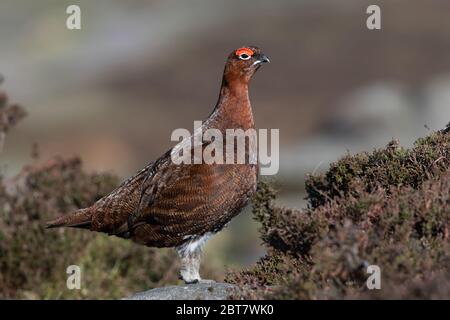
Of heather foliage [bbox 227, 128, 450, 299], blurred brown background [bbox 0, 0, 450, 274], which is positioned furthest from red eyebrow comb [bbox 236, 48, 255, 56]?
blurred brown background [bbox 0, 0, 450, 274]

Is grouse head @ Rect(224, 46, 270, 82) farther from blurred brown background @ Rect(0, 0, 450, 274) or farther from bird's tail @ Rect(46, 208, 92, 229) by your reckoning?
blurred brown background @ Rect(0, 0, 450, 274)

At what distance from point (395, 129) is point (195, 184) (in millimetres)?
17374

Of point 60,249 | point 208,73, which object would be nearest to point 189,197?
point 60,249

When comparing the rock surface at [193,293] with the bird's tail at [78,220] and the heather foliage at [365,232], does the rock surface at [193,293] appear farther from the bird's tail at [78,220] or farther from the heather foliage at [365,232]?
the bird's tail at [78,220]

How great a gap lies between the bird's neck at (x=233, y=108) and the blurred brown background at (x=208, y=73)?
14420mm

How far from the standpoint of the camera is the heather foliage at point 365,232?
5168 millimetres

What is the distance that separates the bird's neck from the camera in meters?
7.68

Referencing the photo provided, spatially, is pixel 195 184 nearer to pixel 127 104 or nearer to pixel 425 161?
pixel 425 161

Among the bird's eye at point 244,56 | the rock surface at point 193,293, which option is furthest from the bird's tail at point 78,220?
the bird's eye at point 244,56

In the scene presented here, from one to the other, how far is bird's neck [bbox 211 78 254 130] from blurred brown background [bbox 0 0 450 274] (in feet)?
47.3

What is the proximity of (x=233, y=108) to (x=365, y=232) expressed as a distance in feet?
8.51

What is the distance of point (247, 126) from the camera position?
770 centimetres

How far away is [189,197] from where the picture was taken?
23.9 ft

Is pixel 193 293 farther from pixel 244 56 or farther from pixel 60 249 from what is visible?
pixel 60 249
